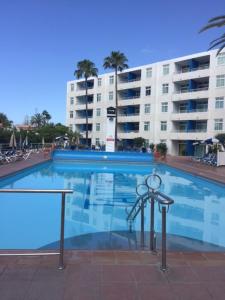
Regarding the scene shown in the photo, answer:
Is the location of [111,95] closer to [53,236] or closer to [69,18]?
[69,18]

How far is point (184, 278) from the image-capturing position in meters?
4.08

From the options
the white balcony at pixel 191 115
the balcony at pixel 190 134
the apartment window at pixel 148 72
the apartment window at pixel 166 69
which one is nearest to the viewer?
the white balcony at pixel 191 115

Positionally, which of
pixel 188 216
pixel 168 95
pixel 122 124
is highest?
pixel 168 95

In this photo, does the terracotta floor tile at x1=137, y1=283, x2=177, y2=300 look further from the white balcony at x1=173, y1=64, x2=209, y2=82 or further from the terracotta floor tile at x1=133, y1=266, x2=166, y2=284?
the white balcony at x1=173, y1=64, x2=209, y2=82

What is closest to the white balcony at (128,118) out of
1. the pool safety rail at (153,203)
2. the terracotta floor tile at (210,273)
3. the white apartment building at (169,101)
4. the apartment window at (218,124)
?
the white apartment building at (169,101)

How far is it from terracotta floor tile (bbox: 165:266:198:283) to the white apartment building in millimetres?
40348

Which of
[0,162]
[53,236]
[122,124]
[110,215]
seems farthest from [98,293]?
[122,124]

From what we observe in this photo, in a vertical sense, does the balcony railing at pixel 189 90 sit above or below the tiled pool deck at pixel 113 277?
above

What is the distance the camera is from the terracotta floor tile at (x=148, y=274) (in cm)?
401

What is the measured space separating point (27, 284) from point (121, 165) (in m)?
25.4

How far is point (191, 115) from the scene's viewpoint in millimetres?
45750

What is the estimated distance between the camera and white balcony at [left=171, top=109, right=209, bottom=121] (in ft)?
146

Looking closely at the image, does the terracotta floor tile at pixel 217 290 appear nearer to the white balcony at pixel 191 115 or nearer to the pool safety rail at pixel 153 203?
the pool safety rail at pixel 153 203

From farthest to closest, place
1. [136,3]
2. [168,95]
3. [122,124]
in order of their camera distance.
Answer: [122,124] → [168,95] → [136,3]
